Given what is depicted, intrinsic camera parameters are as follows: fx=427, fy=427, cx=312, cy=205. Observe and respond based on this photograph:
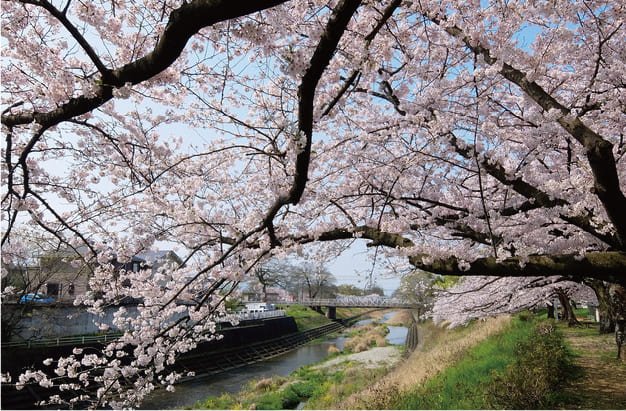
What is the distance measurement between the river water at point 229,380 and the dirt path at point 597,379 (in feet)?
41.0

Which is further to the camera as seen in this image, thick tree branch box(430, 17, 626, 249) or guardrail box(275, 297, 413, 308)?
guardrail box(275, 297, 413, 308)

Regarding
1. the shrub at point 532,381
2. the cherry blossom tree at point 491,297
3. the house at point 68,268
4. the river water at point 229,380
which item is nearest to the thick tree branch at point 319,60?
the house at point 68,268

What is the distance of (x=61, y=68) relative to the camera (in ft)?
9.32

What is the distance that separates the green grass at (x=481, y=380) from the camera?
6508mm

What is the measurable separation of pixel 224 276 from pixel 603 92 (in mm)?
4496

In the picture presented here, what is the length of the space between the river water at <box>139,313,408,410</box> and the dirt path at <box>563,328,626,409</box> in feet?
41.0

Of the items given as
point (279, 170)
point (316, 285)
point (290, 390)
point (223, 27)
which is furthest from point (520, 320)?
point (316, 285)

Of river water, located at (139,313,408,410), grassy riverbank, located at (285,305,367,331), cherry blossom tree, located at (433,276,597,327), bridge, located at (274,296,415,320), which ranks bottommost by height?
river water, located at (139,313,408,410)

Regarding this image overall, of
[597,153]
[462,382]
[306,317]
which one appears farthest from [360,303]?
[597,153]

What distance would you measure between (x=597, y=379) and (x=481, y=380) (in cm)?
222

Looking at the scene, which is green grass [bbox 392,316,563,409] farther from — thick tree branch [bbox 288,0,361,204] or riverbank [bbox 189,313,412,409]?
thick tree branch [bbox 288,0,361,204]

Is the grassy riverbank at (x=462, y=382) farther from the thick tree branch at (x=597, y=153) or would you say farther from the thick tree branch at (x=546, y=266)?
the thick tree branch at (x=597, y=153)

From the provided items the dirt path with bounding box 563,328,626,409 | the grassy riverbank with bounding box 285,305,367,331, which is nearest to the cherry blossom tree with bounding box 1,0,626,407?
the dirt path with bounding box 563,328,626,409

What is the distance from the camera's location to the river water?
51.5ft
